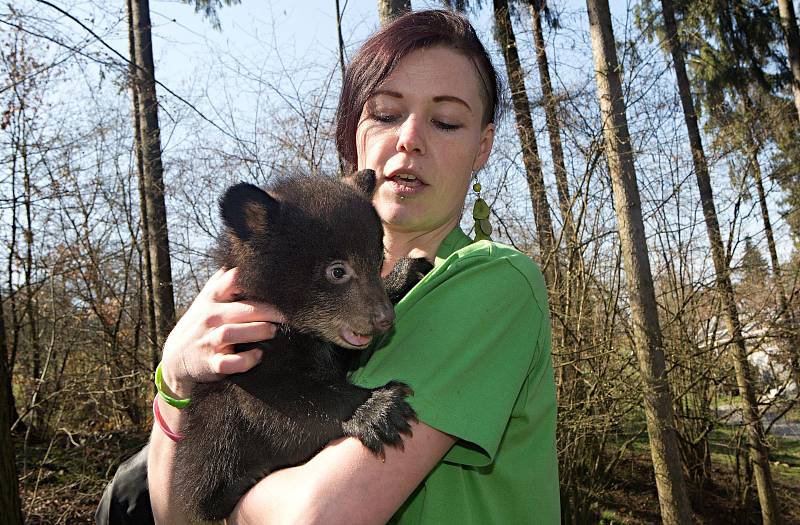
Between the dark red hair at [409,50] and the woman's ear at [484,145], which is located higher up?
the dark red hair at [409,50]

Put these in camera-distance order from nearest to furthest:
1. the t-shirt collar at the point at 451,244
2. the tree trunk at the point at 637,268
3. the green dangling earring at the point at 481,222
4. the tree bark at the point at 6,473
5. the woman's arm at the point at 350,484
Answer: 1. the woman's arm at the point at 350,484
2. the t-shirt collar at the point at 451,244
3. the green dangling earring at the point at 481,222
4. the tree bark at the point at 6,473
5. the tree trunk at the point at 637,268

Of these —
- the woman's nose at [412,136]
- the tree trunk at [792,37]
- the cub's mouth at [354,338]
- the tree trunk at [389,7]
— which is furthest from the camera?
the tree trunk at [792,37]

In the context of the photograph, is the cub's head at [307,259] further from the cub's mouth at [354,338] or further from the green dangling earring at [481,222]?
the green dangling earring at [481,222]

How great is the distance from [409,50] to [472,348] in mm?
1443

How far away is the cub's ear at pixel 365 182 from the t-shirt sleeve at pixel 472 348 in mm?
787

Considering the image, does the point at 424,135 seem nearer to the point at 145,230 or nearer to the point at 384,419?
the point at 384,419

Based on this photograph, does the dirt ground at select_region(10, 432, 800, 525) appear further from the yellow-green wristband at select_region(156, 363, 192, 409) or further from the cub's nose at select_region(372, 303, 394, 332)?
the cub's nose at select_region(372, 303, 394, 332)

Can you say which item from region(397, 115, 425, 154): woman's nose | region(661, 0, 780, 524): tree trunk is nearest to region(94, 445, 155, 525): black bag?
region(397, 115, 425, 154): woman's nose

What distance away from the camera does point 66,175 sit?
957 cm

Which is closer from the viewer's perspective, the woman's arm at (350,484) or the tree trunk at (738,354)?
the woman's arm at (350,484)

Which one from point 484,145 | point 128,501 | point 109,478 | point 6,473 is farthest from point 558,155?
point 109,478

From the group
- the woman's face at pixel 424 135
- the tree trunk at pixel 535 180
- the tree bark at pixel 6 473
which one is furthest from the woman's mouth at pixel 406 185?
the tree trunk at pixel 535 180

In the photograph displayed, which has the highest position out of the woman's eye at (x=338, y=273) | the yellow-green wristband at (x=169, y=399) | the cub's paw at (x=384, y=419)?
the woman's eye at (x=338, y=273)

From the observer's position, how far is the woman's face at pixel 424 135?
258 cm
